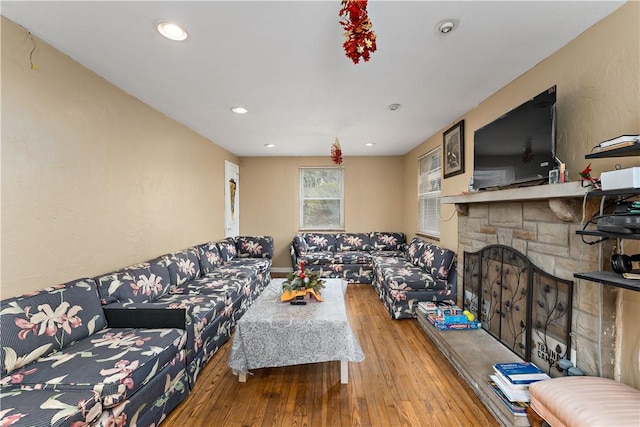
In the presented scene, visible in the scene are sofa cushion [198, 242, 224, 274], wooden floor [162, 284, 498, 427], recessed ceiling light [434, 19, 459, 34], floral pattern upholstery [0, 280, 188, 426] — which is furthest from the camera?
sofa cushion [198, 242, 224, 274]

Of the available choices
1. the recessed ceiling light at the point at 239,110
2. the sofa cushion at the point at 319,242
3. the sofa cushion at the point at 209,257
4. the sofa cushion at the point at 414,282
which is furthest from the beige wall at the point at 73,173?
the sofa cushion at the point at 414,282

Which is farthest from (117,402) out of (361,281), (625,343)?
(361,281)

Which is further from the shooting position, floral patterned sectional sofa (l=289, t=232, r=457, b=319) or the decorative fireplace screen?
floral patterned sectional sofa (l=289, t=232, r=457, b=319)

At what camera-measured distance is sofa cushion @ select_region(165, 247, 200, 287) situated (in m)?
2.97

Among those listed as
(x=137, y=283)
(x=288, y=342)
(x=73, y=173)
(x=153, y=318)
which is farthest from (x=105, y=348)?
(x=73, y=173)

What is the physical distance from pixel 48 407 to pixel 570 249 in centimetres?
290

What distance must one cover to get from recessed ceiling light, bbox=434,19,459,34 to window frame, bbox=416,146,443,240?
99.7 inches

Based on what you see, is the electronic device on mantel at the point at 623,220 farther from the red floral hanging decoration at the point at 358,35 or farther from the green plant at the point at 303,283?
the green plant at the point at 303,283

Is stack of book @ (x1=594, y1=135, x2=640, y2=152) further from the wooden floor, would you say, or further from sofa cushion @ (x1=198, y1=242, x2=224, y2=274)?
sofa cushion @ (x1=198, y1=242, x2=224, y2=274)

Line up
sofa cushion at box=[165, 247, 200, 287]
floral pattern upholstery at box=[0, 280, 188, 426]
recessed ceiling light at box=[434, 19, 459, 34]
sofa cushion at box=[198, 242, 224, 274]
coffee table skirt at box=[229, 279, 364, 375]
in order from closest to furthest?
floral pattern upholstery at box=[0, 280, 188, 426] → recessed ceiling light at box=[434, 19, 459, 34] → coffee table skirt at box=[229, 279, 364, 375] → sofa cushion at box=[165, 247, 200, 287] → sofa cushion at box=[198, 242, 224, 274]

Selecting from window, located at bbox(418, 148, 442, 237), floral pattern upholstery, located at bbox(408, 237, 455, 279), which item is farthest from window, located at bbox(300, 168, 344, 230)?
floral pattern upholstery, located at bbox(408, 237, 455, 279)

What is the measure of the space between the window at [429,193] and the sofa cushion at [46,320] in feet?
13.3

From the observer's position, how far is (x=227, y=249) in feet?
14.9

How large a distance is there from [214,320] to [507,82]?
3402mm
